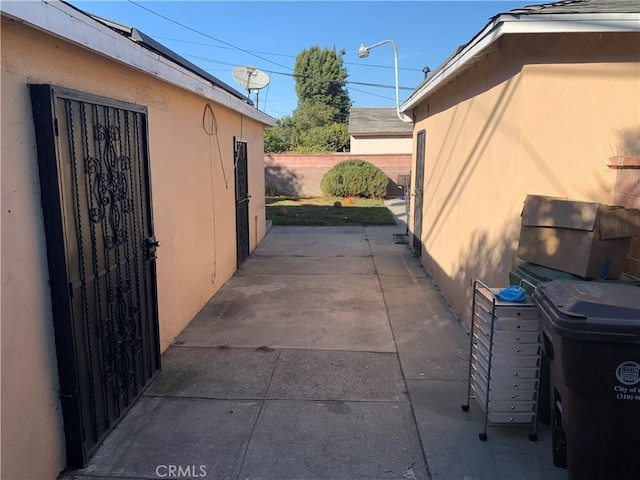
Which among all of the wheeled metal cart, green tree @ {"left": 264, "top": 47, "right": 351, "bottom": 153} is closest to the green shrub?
the wheeled metal cart

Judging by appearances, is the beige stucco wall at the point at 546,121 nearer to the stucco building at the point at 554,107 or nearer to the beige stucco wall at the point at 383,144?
the stucco building at the point at 554,107

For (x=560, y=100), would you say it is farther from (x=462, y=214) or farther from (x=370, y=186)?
(x=370, y=186)

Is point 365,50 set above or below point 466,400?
above

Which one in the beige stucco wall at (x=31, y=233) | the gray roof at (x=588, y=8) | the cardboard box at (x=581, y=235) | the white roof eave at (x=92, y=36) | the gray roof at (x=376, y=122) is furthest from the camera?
the gray roof at (x=376, y=122)

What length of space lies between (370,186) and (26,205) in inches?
674

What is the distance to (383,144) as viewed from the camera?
2800cm

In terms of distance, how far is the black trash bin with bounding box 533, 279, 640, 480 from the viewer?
232 centimetres

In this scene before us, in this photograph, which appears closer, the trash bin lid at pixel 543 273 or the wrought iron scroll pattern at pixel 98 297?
the wrought iron scroll pattern at pixel 98 297

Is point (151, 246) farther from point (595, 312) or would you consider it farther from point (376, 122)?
point (376, 122)

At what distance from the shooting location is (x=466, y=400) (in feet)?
12.4

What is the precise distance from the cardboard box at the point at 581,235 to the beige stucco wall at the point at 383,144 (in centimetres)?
2460

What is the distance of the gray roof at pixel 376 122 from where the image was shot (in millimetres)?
27255

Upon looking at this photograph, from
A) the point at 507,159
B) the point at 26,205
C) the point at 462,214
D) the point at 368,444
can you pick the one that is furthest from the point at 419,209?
the point at 26,205

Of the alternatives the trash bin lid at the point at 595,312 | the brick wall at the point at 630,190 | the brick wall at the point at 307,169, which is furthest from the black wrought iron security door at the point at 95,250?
the brick wall at the point at 307,169
